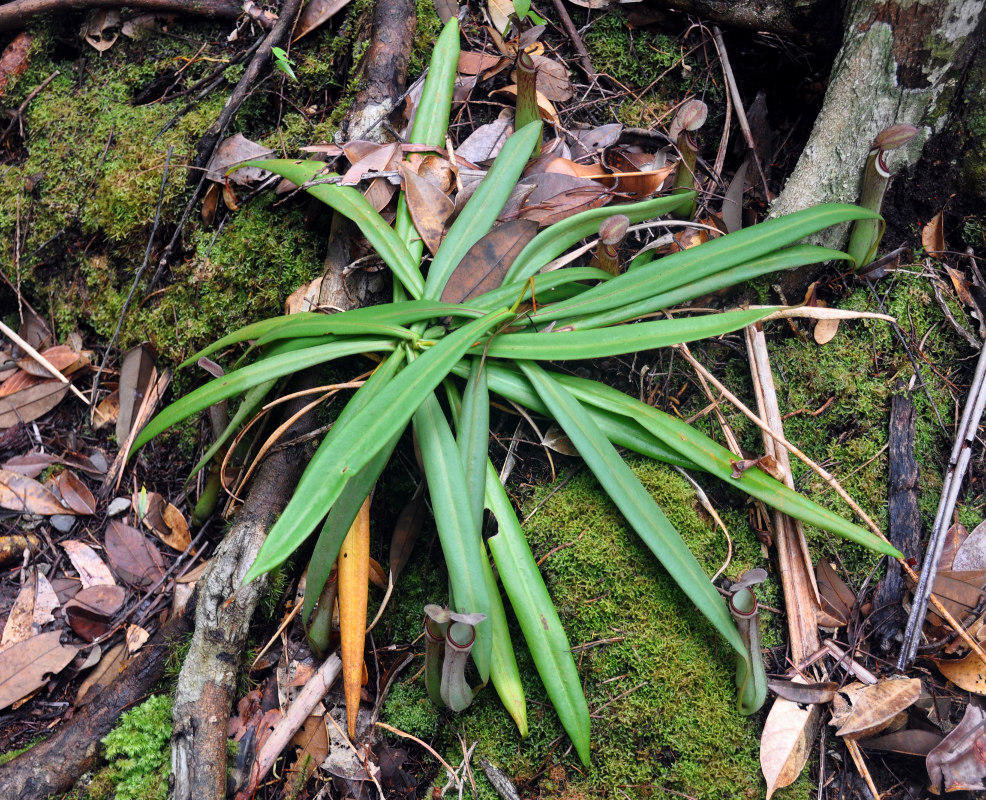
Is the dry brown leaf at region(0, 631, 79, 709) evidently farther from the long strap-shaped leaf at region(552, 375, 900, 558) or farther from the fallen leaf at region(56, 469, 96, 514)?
the long strap-shaped leaf at region(552, 375, 900, 558)

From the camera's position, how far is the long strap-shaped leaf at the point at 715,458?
1607 millimetres

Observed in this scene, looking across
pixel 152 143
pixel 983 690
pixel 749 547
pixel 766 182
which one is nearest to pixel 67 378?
pixel 152 143

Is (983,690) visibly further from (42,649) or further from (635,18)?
(42,649)

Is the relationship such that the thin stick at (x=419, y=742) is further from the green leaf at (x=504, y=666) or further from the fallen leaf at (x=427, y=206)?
the fallen leaf at (x=427, y=206)

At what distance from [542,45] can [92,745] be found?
272 cm

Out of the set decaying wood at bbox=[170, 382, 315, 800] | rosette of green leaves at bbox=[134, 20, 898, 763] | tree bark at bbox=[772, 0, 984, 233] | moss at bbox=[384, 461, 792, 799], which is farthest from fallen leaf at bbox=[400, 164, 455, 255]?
tree bark at bbox=[772, 0, 984, 233]

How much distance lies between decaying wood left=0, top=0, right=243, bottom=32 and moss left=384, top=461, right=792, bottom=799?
2.44 metres

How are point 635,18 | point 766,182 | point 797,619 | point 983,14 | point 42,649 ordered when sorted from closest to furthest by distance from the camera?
point 797,619 → point 983,14 → point 42,649 → point 766,182 → point 635,18

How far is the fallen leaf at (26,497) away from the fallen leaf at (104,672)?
0.58 m

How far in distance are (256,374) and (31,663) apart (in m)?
1.23

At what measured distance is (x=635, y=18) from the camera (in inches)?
96.9

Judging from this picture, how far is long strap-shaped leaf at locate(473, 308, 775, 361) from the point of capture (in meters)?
1.71

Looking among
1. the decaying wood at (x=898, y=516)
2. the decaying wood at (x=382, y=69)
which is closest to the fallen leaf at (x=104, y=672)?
the decaying wood at (x=382, y=69)

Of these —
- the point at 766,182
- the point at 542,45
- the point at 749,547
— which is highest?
the point at 542,45
